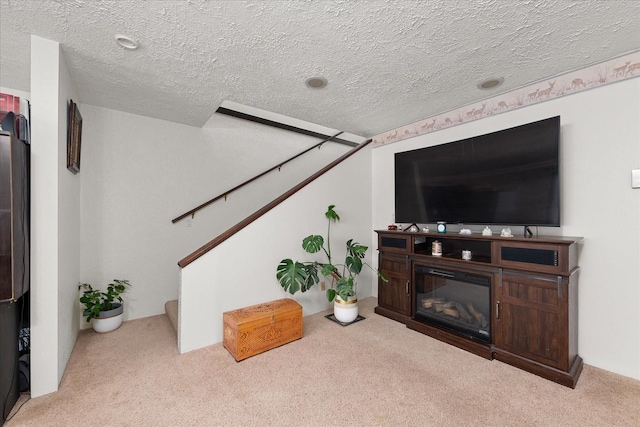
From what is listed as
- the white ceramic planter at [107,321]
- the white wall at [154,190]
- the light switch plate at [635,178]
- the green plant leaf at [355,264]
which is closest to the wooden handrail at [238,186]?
the white wall at [154,190]

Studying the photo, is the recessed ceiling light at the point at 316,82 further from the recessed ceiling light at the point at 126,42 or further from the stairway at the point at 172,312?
the stairway at the point at 172,312

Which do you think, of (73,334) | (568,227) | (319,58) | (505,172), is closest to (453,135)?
(505,172)

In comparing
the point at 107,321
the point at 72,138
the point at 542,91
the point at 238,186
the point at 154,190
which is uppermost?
the point at 542,91

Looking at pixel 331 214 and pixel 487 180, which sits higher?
pixel 487 180

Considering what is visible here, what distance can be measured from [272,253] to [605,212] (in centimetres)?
285

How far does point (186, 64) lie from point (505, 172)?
2.81m

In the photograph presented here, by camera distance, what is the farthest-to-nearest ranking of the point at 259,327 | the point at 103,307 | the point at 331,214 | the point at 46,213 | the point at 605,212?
the point at 331,214, the point at 103,307, the point at 259,327, the point at 605,212, the point at 46,213

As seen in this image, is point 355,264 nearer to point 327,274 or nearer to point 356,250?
point 356,250

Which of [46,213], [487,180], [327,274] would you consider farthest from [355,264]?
[46,213]

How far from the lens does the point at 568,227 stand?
2.21 m

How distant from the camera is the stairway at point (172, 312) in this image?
264 centimetres

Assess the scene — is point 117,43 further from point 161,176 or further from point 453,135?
point 453,135

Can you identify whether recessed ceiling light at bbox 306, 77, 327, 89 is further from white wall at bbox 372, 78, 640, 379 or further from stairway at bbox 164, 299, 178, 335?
stairway at bbox 164, 299, 178, 335

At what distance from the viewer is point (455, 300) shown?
256 cm
